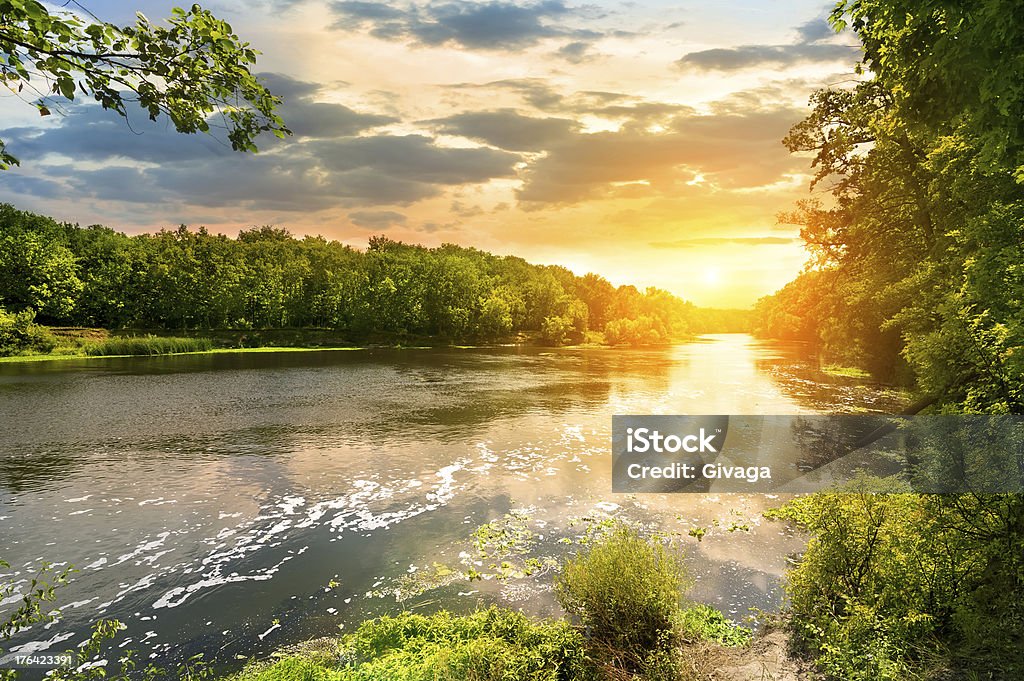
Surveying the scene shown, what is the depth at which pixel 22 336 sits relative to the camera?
68875 mm

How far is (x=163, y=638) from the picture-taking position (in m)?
11.2

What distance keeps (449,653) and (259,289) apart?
116m

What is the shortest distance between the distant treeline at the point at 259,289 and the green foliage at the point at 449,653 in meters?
105

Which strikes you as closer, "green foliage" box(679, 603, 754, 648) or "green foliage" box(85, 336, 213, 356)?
"green foliage" box(679, 603, 754, 648)

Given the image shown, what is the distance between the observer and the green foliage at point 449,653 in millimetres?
8945

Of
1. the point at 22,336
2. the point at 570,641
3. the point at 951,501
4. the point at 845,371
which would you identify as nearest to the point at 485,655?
the point at 570,641

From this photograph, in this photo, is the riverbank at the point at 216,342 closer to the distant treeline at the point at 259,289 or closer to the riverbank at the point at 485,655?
the distant treeline at the point at 259,289

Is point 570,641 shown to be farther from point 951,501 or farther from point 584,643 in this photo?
point 951,501

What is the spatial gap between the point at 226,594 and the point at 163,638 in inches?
75.5

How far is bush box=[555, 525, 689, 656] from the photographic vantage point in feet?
32.2

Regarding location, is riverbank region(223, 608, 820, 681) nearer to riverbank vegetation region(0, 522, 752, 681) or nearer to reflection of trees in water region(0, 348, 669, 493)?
riverbank vegetation region(0, 522, 752, 681)

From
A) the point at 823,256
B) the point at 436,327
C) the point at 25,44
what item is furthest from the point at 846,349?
the point at 436,327

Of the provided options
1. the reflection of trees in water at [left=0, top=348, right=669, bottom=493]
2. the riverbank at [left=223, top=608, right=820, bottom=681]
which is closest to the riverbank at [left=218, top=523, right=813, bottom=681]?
the riverbank at [left=223, top=608, right=820, bottom=681]

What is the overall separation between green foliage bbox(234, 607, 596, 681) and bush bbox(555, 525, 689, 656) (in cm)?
60
